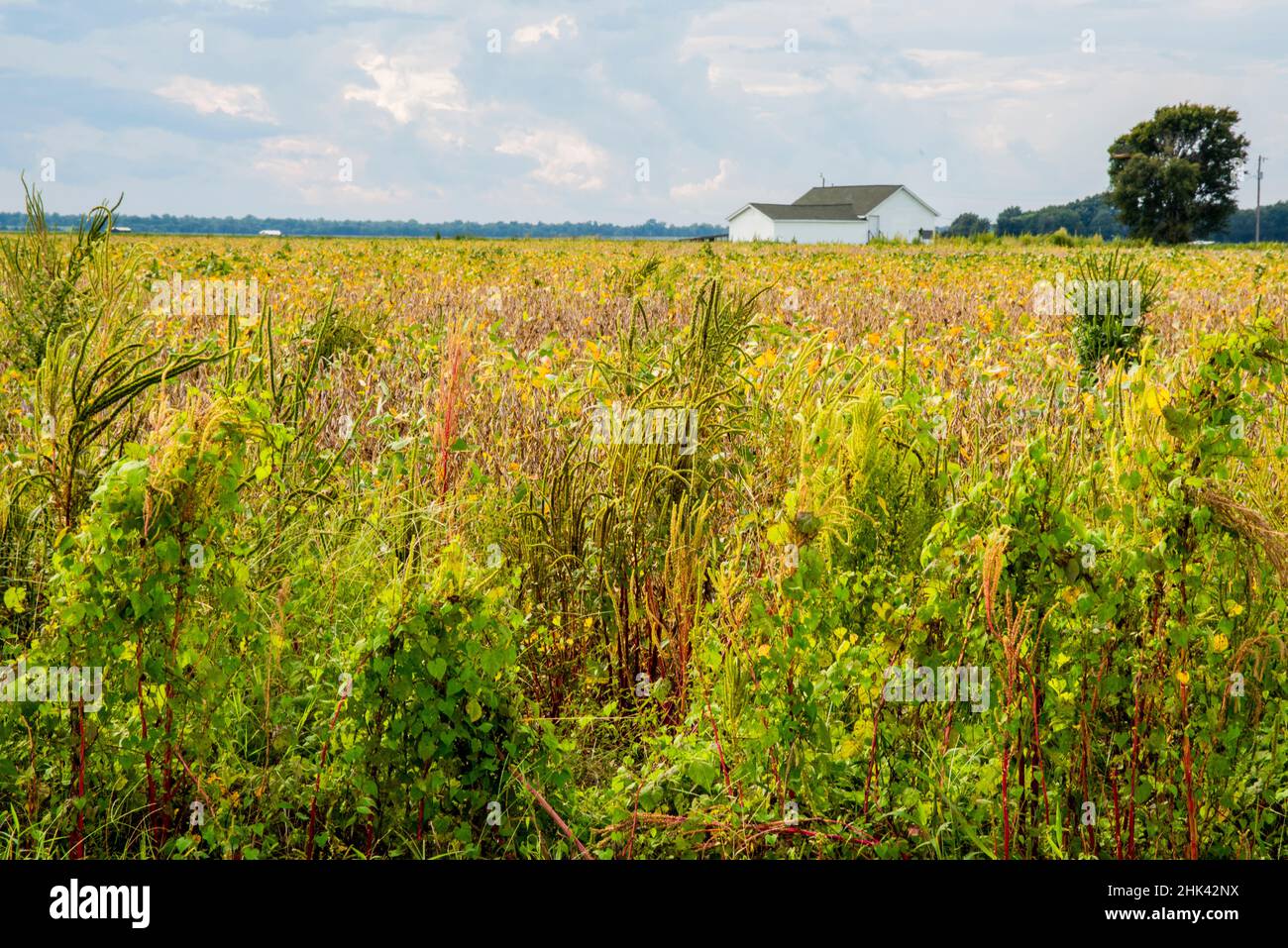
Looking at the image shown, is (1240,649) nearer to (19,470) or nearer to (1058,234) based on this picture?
(19,470)

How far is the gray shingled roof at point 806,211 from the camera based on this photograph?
2945 inches

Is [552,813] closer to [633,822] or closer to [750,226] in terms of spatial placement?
[633,822]

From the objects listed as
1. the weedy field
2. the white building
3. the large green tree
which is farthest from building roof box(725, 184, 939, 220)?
the weedy field

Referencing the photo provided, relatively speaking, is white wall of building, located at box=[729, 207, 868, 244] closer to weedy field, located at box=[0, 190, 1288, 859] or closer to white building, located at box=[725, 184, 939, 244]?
white building, located at box=[725, 184, 939, 244]

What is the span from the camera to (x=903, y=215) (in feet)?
255

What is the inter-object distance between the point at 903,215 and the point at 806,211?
707 cm

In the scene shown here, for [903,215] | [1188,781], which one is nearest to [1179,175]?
[903,215]

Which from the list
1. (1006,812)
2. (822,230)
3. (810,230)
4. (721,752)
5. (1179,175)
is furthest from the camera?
(822,230)

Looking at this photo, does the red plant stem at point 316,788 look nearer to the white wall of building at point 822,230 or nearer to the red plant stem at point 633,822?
the red plant stem at point 633,822

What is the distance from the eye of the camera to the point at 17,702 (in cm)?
245

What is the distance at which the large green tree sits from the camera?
183 feet

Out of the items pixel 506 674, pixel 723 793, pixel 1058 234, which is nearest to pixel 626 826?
pixel 723 793

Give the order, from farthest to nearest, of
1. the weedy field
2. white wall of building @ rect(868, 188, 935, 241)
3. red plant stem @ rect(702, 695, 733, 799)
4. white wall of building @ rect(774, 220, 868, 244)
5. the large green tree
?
1. white wall of building @ rect(868, 188, 935, 241)
2. white wall of building @ rect(774, 220, 868, 244)
3. the large green tree
4. red plant stem @ rect(702, 695, 733, 799)
5. the weedy field

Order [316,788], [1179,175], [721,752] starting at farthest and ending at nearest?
[1179,175]
[721,752]
[316,788]
